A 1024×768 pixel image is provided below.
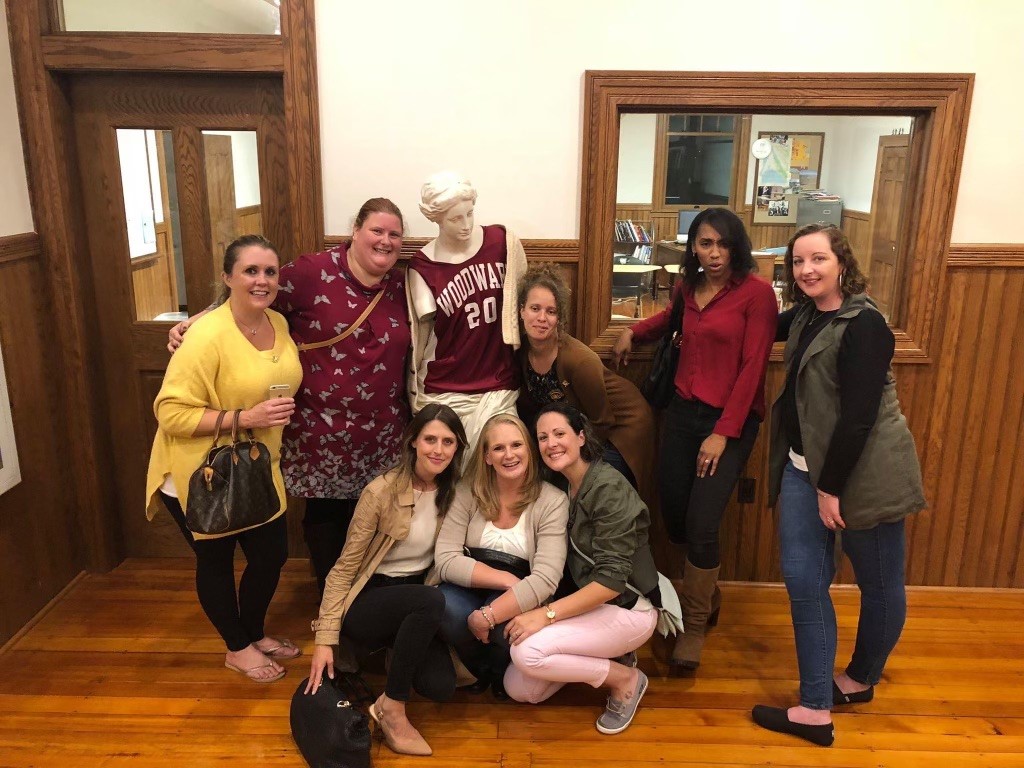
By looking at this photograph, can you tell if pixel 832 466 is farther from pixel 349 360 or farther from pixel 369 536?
pixel 349 360

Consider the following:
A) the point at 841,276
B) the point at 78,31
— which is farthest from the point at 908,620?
the point at 78,31

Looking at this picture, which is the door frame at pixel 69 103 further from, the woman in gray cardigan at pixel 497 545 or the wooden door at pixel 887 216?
the wooden door at pixel 887 216

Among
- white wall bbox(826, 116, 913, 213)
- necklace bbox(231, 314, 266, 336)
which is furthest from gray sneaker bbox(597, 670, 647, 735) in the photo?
white wall bbox(826, 116, 913, 213)

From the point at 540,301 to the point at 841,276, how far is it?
0.80 m

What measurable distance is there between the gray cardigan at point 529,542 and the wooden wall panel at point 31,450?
1.45m

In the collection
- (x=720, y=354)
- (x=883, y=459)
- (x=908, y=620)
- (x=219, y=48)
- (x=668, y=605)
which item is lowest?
(x=908, y=620)

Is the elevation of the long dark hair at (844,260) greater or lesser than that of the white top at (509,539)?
greater

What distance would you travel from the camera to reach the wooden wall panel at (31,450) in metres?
2.44

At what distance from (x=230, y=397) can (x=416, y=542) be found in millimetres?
658

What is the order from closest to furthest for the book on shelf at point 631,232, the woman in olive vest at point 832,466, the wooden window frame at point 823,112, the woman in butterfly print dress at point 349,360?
the woman in olive vest at point 832,466
the woman in butterfly print dress at point 349,360
the wooden window frame at point 823,112
the book on shelf at point 631,232

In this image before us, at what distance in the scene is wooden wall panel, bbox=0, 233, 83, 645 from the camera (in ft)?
8.01

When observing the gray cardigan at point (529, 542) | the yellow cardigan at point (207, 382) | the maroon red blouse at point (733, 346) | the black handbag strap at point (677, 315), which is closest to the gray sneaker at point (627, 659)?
the gray cardigan at point (529, 542)

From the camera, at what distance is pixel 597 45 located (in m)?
2.47

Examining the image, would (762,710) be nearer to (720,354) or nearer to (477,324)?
(720,354)
